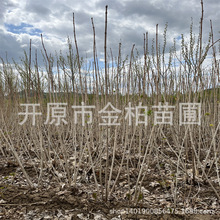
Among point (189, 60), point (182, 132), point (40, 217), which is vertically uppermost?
point (189, 60)

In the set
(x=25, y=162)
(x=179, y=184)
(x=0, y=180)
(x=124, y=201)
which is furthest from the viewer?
(x=25, y=162)

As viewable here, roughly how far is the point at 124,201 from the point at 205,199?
2.24ft

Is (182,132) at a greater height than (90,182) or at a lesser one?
greater

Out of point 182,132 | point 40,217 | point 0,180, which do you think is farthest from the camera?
point 182,132

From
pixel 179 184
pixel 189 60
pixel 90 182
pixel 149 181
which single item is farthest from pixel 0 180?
pixel 189 60

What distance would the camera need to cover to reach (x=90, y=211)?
1.63 metres

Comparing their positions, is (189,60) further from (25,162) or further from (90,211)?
(25,162)

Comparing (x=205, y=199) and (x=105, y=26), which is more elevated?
(x=105, y=26)

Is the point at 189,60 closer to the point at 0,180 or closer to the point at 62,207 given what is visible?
the point at 62,207

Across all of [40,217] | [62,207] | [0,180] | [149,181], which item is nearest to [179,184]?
[149,181]

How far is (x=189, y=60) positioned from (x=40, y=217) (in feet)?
6.43

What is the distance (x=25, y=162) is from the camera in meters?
2.97

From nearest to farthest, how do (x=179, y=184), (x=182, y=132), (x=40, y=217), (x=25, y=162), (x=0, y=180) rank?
1. (x=40, y=217)
2. (x=179, y=184)
3. (x=0, y=180)
4. (x=25, y=162)
5. (x=182, y=132)

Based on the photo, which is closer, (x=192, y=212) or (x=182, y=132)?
(x=192, y=212)
